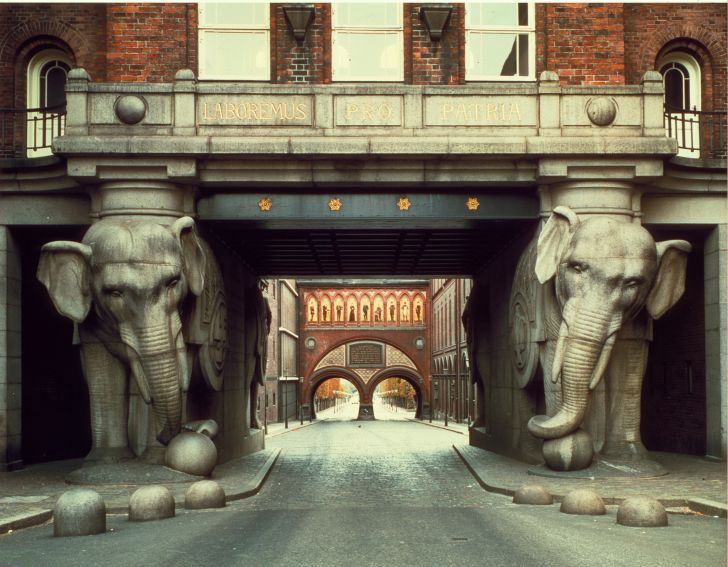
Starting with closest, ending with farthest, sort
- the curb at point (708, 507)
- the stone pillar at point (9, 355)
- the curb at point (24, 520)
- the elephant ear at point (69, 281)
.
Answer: the curb at point (24, 520)
the curb at point (708, 507)
the elephant ear at point (69, 281)
the stone pillar at point (9, 355)

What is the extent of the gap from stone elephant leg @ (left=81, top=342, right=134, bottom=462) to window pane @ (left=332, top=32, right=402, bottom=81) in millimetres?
6392

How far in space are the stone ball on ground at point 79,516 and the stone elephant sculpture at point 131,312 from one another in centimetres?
418

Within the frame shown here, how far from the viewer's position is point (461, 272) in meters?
28.7

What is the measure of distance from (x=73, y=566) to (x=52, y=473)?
9338 millimetres

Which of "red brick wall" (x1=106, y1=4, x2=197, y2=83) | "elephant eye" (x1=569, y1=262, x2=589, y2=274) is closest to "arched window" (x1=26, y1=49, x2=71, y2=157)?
"red brick wall" (x1=106, y1=4, x2=197, y2=83)

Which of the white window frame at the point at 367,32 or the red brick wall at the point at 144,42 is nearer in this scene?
the red brick wall at the point at 144,42

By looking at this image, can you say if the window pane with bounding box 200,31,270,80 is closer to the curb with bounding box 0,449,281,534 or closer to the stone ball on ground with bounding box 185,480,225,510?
the curb with bounding box 0,449,281,534

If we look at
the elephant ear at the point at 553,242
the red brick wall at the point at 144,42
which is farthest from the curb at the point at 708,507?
the red brick wall at the point at 144,42

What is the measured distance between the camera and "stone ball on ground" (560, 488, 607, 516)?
42.3 ft

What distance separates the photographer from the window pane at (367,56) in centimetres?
1936

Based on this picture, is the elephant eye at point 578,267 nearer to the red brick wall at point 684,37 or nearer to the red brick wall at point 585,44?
the red brick wall at point 585,44

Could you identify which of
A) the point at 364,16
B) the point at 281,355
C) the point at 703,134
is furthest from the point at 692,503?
the point at 281,355

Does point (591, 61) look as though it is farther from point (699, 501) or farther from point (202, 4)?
point (699, 501)

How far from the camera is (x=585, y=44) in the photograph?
19047 mm
